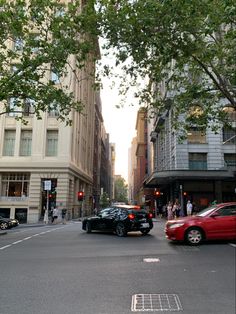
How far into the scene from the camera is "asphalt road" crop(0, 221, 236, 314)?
18.5 ft

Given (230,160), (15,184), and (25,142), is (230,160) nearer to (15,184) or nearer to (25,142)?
(25,142)

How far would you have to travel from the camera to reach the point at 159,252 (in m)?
10.9

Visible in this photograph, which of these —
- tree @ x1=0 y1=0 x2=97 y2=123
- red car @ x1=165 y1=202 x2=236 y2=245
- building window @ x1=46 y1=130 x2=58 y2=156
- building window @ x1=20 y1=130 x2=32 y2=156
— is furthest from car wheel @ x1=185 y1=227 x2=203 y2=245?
building window @ x1=20 y1=130 x2=32 y2=156

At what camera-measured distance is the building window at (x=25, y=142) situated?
39875 millimetres

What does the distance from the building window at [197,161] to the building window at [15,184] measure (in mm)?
17961

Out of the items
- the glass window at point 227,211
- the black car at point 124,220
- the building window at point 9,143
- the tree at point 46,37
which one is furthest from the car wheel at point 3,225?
the glass window at point 227,211

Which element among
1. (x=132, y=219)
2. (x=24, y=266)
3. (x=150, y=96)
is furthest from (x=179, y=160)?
(x=24, y=266)

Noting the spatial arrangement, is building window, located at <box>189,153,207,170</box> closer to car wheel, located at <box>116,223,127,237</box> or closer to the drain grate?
car wheel, located at <box>116,223,127,237</box>

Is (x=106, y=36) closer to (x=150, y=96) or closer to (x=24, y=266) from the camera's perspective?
(x=150, y=96)

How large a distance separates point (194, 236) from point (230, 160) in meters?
26.9

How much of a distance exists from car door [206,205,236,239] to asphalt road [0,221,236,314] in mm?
1014

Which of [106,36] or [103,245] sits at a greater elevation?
[106,36]

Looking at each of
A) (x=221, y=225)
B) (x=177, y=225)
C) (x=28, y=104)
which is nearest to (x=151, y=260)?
(x=177, y=225)

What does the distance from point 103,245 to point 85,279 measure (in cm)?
548
